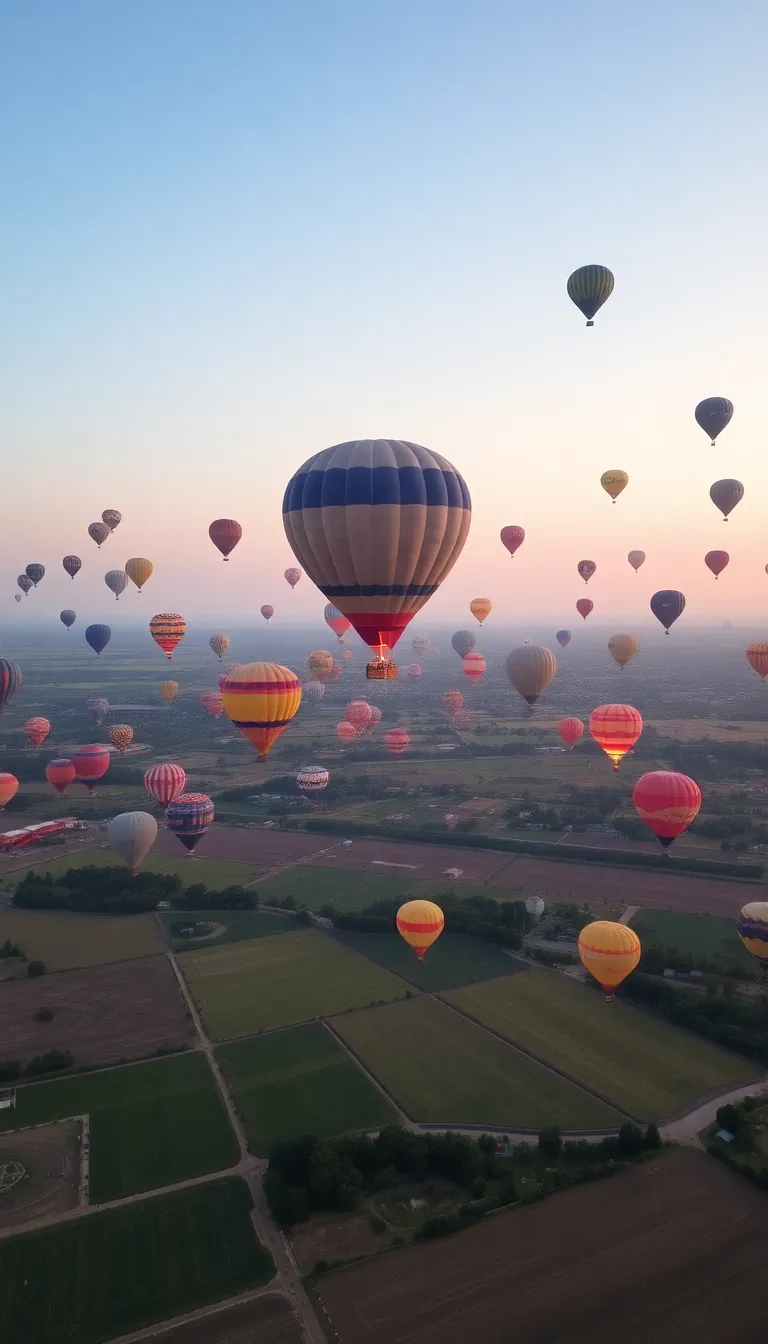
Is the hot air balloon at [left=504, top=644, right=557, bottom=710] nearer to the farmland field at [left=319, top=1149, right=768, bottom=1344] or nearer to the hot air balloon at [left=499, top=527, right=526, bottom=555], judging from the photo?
the hot air balloon at [left=499, top=527, right=526, bottom=555]

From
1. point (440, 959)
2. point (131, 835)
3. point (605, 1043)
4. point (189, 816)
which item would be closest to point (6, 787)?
point (131, 835)

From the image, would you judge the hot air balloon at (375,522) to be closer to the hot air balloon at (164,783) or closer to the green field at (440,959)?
the green field at (440,959)

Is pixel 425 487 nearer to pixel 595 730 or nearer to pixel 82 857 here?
pixel 595 730

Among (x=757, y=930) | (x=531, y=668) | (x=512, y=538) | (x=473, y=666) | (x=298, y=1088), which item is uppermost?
(x=512, y=538)

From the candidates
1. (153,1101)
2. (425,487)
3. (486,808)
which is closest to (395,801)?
(486,808)

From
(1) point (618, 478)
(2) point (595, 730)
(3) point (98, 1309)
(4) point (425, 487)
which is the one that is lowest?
(3) point (98, 1309)

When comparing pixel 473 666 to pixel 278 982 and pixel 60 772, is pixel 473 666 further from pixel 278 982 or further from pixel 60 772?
pixel 278 982

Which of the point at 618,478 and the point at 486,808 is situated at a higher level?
the point at 618,478
